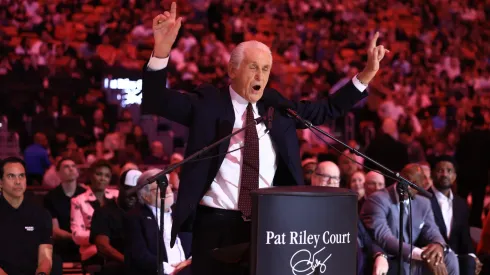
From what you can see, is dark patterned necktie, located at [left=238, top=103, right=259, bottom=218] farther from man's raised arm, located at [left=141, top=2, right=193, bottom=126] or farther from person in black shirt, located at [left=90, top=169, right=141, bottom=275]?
person in black shirt, located at [left=90, top=169, right=141, bottom=275]

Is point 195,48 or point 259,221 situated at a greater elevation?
point 195,48

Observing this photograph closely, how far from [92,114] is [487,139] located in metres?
4.73

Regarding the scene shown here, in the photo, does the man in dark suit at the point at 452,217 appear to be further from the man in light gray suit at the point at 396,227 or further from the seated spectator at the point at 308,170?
the seated spectator at the point at 308,170

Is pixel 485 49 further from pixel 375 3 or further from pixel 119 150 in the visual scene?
pixel 119 150

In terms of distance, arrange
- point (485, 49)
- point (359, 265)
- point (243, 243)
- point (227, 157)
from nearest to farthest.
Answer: point (243, 243) < point (227, 157) < point (359, 265) < point (485, 49)

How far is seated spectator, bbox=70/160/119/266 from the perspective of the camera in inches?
261

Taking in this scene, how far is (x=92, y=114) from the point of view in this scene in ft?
36.7

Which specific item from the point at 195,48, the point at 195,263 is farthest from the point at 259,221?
the point at 195,48

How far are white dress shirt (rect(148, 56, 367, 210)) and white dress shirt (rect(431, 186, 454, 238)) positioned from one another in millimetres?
3481

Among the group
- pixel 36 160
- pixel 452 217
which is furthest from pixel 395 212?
pixel 36 160

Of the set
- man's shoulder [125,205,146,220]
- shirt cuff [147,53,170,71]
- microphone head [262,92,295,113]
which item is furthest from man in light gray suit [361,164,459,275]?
shirt cuff [147,53,170,71]

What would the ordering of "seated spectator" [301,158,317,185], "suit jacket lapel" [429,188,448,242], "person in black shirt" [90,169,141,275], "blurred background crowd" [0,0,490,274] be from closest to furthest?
"person in black shirt" [90,169,141,275] → "suit jacket lapel" [429,188,448,242] → "seated spectator" [301,158,317,185] → "blurred background crowd" [0,0,490,274]

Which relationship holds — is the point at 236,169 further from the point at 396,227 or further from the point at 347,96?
the point at 396,227
